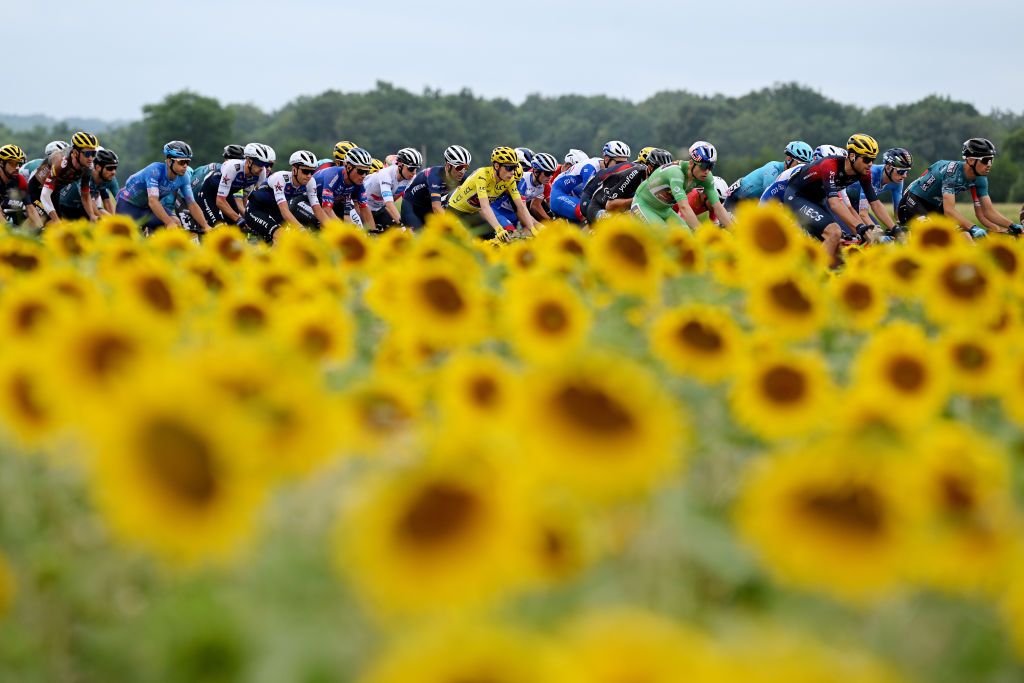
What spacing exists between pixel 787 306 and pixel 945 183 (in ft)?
40.8

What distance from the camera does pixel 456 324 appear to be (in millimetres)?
2900

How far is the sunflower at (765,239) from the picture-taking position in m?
4.05

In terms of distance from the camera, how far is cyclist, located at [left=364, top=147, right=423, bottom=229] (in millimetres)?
16344

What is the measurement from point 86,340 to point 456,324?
110 cm

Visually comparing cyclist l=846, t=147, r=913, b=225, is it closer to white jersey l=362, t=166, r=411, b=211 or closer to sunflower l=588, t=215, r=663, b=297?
white jersey l=362, t=166, r=411, b=211

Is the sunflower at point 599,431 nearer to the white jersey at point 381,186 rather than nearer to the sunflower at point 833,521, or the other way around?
the sunflower at point 833,521

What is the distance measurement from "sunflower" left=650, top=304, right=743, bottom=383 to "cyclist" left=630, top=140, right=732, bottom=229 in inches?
354

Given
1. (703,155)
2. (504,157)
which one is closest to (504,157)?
A: (504,157)

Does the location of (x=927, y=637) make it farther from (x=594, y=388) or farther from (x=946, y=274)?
(x=946, y=274)

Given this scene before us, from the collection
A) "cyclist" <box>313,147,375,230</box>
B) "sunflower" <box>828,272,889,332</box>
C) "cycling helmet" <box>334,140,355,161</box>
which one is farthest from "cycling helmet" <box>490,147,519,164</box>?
"sunflower" <box>828,272,889,332</box>

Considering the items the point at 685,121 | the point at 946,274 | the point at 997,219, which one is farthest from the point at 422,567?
the point at 685,121

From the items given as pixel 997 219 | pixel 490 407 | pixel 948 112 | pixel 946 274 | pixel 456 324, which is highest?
pixel 948 112

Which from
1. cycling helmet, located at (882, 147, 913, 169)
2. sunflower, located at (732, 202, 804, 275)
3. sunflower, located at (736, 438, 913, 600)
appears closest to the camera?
sunflower, located at (736, 438, 913, 600)

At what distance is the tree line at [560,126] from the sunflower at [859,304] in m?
71.6
